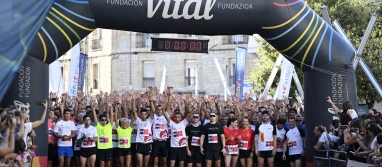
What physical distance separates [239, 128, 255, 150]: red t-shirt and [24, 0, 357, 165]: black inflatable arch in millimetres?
2160

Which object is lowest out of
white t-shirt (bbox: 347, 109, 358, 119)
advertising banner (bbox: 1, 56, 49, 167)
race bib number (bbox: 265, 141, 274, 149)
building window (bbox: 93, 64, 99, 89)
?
race bib number (bbox: 265, 141, 274, 149)

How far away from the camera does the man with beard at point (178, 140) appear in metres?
17.2

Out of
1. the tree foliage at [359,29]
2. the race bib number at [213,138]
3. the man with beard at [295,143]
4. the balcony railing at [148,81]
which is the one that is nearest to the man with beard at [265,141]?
the man with beard at [295,143]

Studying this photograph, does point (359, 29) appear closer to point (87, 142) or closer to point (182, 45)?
point (182, 45)

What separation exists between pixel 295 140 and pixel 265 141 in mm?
735

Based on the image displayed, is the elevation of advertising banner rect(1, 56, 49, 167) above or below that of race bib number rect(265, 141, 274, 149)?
above

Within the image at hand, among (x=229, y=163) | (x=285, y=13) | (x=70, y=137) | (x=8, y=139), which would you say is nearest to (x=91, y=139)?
(x=70, y=137)

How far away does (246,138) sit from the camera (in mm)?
17375

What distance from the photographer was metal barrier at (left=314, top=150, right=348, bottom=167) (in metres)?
12.4

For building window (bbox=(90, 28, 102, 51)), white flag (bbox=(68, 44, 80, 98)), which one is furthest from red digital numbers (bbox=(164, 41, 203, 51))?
building window (bbox=(90, 28, 102, 51))

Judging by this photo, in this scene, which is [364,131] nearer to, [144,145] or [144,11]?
[144,11]

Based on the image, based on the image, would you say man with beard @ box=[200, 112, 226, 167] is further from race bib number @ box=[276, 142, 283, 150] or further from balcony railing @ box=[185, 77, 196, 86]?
balcony railing @ box=[185, 77, 196, 86]

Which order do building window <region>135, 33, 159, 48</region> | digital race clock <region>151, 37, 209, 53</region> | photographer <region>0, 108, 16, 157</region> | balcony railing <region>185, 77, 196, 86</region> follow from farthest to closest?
building window <region>135, 33, 159, 48</region>
balcony railing <region>185, 77, 196, 86</region>
digital race clock <region>151, 37, 209, 53</region>
photographer <region>0, 108, 16, 157</region>

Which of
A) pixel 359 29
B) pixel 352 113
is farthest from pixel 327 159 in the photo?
pixel 359 29
